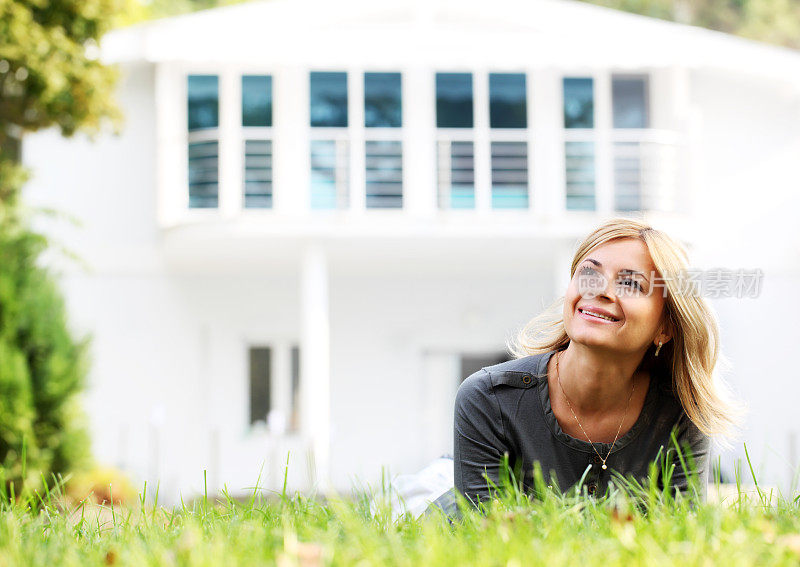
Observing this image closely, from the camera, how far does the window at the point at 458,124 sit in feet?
43.7

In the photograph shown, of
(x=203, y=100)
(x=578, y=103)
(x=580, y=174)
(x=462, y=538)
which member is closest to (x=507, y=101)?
(x=578, y=103)

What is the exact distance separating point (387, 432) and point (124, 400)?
159 inches

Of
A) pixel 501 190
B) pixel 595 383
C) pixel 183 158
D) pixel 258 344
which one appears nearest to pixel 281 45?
pixel 183 158

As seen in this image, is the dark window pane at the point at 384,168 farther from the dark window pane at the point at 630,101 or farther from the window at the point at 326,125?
the dark window pane at the point at 630,101

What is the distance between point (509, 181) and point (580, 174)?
1.06m

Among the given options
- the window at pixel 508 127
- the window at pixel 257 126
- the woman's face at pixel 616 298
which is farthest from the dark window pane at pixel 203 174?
the woman's face at pixel 616 298

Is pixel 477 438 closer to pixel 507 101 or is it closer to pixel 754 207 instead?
pixel 507 101

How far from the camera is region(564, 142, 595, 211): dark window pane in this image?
13.5 metres

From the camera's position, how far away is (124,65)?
13500 millimetres

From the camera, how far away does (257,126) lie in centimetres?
1323

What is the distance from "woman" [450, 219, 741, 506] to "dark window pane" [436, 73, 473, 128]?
1078 centimetres

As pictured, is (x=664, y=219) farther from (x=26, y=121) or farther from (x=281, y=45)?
(x=26, y=121)

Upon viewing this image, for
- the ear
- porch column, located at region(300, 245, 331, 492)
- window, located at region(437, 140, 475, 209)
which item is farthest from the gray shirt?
window, located at region(437, 140, 475, 209)

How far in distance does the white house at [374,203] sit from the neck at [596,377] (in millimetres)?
8945
